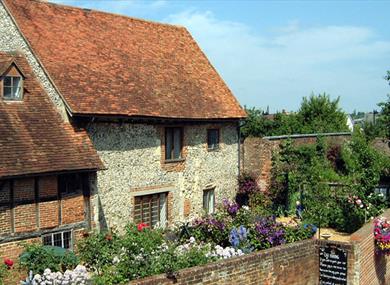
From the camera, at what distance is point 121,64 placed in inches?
783

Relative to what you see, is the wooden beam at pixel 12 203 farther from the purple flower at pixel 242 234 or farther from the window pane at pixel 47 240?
the purple flower at pixel 242 234

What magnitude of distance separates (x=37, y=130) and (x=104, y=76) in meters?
3.96

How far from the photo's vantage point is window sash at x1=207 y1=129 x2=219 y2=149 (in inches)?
867

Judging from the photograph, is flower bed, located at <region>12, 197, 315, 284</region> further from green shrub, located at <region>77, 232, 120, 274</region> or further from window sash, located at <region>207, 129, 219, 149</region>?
window sash, located at <region>207, 129, 219, 149</region>

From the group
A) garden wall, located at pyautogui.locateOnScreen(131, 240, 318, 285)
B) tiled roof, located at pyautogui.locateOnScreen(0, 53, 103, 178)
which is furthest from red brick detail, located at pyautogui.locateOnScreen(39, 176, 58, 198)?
garden wall, located at pyautogui.locateOnScreen(131, 240, 318, 285)

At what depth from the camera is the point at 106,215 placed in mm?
17172

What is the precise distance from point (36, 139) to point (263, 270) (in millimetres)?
7430

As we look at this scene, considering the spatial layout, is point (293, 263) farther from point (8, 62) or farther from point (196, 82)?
point (196, 82)

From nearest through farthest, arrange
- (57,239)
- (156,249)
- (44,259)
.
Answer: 1. (156,249)
2. (44,259)
3. (57,239)

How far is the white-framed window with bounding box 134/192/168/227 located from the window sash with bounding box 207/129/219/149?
3.47 meters

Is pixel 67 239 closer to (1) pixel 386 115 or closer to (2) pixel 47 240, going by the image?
(2) pixel 47 240

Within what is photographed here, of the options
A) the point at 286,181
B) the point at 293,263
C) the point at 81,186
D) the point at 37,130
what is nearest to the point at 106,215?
the point at 81,186

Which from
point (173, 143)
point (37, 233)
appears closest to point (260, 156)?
point (173, 143)

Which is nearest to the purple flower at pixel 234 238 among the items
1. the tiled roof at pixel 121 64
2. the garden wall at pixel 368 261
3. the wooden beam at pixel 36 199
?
the garden wall at pixel 368 261
